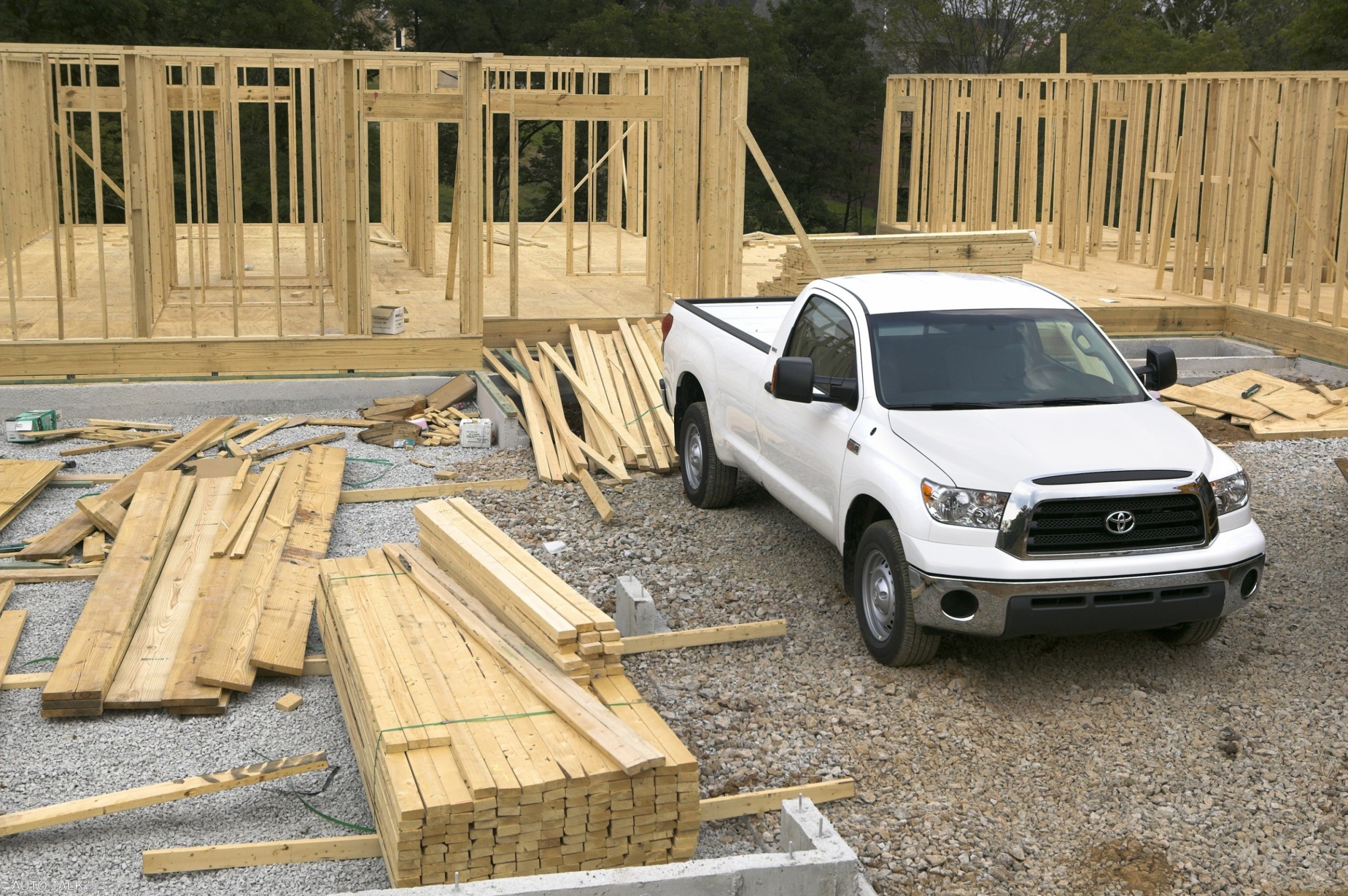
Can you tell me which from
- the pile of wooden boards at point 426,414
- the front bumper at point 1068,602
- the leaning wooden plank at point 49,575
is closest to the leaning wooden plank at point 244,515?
the leaning wooden plank at point 49,575

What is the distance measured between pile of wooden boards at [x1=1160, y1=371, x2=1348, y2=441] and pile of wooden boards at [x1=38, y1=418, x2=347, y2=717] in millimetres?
8003

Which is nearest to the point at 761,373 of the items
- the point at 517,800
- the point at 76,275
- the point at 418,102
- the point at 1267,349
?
the point at 517,800

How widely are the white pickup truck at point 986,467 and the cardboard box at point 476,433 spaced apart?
12.5 ft

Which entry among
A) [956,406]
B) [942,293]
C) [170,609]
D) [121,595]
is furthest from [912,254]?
[121,595]

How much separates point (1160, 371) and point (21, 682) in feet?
21.8

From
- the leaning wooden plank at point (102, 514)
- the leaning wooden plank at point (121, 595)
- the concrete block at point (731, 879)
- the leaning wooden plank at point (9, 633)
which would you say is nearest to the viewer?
the concrete block at point (731, 879)

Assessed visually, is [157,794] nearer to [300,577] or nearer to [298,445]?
[300,577]

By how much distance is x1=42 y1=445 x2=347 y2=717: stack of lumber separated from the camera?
6.77m

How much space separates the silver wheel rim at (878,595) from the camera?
707cm

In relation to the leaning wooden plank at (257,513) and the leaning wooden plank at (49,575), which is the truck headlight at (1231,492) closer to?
the leaning wooden plank at (257,513)

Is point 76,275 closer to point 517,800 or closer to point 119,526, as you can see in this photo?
point 119,526

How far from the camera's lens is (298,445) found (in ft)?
39.4

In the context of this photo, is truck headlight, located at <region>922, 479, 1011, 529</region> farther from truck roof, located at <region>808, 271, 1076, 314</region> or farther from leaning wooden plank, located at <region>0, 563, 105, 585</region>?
leaning wooden plank, located at <region>0, 563, 105, 585</region>

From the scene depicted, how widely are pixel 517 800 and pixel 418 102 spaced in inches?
377
